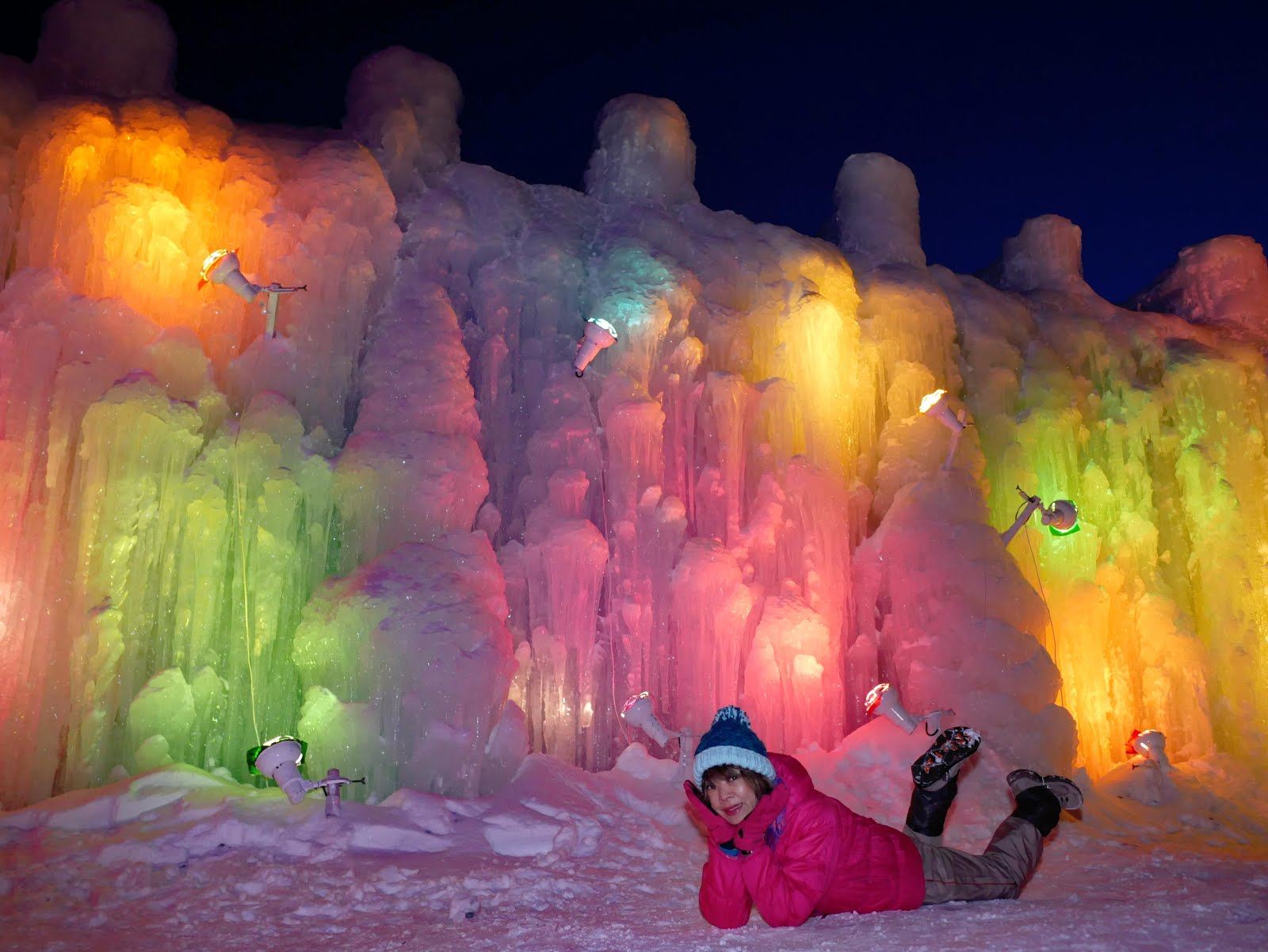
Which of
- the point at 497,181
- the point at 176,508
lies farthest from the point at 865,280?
the point at 176,508

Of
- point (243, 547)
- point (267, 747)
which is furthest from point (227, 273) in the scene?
point (267, 747)

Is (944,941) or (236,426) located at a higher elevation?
(236,426)

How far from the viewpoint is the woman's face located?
406cm

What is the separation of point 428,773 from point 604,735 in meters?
2.20

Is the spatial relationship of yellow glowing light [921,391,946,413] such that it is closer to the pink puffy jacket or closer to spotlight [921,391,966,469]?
spotlight [921,391,966,469]

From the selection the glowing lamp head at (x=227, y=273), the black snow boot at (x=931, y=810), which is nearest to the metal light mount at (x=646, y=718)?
the black snow boot at (x=931, y=810)

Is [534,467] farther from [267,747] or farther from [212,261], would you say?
[267,747]

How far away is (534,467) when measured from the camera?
402 inches

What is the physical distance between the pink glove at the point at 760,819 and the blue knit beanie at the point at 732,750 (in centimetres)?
9

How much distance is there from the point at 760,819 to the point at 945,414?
7.48m

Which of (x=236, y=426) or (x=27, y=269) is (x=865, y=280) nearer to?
(x=236, y=426)

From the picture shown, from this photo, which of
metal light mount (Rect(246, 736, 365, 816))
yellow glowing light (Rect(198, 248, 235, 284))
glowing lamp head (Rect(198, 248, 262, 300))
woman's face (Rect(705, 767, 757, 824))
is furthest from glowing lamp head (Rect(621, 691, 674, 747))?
yellow glowing light (Rect(198, 248, 235, 284))

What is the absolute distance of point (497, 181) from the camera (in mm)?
11195

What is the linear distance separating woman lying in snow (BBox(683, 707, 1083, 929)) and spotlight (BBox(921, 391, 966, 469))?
664cm
